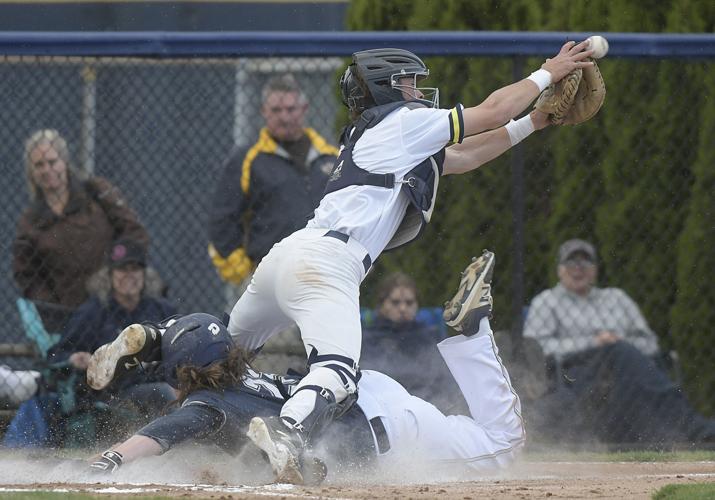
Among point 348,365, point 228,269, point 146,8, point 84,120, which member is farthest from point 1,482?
point 146,8

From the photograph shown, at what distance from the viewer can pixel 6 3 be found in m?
10.9

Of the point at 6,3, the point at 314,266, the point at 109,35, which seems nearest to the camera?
the point at 314,266

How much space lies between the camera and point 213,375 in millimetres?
5020

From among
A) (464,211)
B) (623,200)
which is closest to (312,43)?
(464,211)

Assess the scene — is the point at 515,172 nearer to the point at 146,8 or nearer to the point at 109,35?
the point at 109,35

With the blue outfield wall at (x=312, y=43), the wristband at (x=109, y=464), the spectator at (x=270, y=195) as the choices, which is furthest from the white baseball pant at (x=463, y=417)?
the blue outfield wall at (x=312, y=43)

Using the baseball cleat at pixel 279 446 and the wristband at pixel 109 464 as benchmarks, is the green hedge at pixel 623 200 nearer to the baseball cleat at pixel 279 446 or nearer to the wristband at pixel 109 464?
the baseball cleat at pixel 279 446

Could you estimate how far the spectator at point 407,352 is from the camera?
6.87 meters

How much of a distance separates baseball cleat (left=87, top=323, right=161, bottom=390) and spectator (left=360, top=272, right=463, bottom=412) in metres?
1.89

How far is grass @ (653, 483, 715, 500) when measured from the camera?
430cm

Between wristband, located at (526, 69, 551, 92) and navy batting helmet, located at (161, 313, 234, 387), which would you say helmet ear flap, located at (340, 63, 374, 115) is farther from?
navy batting helmet, located at (161, 313, 234, 387)

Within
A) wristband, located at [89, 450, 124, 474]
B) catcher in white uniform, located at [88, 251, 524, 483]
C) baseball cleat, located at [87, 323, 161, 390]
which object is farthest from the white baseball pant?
wristband, located at [89, 450, 124, 474]

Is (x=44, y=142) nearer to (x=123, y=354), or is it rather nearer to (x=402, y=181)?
(x=123, y=354)

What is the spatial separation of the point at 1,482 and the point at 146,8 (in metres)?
6.76
